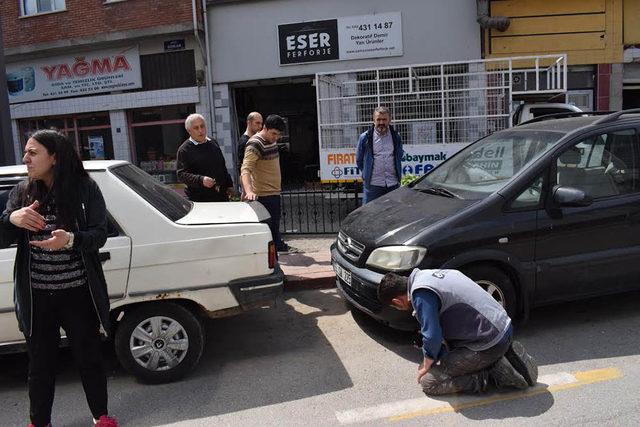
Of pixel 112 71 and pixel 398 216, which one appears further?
pixel 112 71

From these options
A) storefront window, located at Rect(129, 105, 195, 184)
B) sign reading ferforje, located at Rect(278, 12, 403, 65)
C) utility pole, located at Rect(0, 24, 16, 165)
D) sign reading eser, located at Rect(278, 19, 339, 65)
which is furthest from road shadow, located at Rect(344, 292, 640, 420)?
storefront window, located at Rect(129, 105, 195, 184)

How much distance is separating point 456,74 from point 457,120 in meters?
0.74

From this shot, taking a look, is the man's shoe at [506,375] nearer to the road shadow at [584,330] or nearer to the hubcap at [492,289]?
the road shadow at [584,330]

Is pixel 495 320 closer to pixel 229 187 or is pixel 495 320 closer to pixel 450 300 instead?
pixel 450 300

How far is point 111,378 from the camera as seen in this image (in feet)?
13.1

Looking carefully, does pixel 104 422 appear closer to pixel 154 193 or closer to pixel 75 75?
pixel 154 193

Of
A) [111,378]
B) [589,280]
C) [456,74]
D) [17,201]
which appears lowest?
[111,378]

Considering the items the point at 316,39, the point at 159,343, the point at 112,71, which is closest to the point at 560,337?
the point at 159,343

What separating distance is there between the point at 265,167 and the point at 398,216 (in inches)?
78.9

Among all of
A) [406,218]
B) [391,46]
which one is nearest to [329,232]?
[406,218]

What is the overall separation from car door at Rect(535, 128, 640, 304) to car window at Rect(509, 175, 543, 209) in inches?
3.6

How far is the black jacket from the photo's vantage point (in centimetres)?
292

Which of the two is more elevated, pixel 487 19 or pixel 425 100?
pixel 487 19

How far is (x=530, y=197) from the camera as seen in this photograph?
14.1 feet
